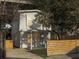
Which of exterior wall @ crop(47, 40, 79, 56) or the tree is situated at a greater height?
the tree

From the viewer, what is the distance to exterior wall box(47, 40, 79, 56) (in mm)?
22344

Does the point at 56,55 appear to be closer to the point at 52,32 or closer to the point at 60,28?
the point at 60,28

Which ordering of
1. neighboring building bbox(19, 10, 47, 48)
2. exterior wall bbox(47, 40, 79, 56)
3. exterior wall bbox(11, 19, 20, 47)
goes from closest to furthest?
exterior wall bbox(47, 40, 79, 56) < neighboring building bbox(19, 10, 47, 48) < exterior wall bbox(11, 19, 20, 47)

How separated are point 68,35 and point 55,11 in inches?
189

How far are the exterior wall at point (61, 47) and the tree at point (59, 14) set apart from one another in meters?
1.83

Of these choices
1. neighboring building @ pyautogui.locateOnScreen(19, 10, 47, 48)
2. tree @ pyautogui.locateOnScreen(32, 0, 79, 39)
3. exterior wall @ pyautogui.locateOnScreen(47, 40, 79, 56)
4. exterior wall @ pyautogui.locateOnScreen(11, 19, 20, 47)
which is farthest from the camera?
exterior wall @ pyautogui.locateOnScreen(11, 19, 20, 47)

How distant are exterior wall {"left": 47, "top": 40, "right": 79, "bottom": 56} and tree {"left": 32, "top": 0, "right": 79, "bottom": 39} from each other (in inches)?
72.2

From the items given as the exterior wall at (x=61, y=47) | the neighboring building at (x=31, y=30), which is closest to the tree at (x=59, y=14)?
the exterior wall at (x=61, y=47)

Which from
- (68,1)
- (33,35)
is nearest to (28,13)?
(33,35)

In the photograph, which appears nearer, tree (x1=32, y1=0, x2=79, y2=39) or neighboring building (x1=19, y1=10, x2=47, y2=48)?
tree (x1=32, y1=0, x2=79, y2=39)

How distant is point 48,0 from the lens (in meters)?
24.9

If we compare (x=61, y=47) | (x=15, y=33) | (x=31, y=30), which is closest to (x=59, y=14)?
(x=61, y=47)

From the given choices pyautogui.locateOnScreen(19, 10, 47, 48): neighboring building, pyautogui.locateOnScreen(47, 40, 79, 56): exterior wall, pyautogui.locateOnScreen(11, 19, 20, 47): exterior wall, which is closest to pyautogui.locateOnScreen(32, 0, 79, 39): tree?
pyautogui.locateOnScreen(47, 40, 79, 56): exterior wall

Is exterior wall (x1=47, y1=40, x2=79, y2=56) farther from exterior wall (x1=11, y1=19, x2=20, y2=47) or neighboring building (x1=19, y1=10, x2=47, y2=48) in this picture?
exterior wall (x1=11, y1=19, x2=20, y2=47)
